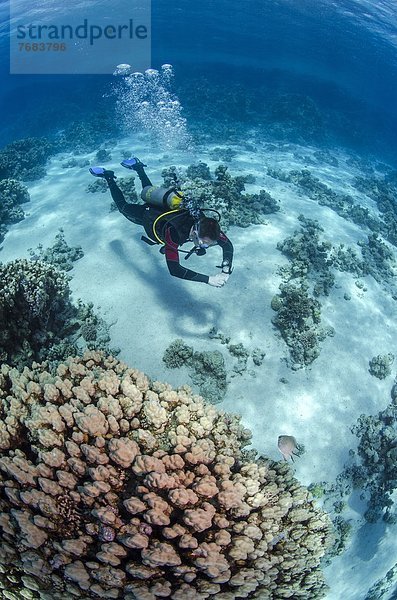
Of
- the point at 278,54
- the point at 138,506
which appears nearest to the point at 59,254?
the point at 138,506

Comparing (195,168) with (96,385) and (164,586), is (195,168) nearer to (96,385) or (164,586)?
(96,385)

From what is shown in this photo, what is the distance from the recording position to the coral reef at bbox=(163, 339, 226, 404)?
267 inches

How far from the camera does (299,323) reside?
816 cm

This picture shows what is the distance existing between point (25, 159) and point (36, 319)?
14.0 metres

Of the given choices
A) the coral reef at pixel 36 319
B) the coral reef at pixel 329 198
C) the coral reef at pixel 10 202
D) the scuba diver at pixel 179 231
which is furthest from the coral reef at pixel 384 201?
the coral reef at pixel 10 202

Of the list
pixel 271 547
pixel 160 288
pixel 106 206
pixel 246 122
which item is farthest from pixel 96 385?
pixel 246 122

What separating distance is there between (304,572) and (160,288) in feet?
20.2

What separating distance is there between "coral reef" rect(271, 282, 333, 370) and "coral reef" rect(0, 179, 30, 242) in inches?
358

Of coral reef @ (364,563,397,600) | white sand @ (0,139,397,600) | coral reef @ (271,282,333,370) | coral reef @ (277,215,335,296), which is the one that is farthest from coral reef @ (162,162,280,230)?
coral reef @ (364,563,397,600)

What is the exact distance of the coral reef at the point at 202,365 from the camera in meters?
6.77

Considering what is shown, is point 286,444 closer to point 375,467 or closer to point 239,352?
point 239,352

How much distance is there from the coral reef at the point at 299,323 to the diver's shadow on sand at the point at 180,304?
1.49 metres

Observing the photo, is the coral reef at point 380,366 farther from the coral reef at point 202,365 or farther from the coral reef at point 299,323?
the coral reef at point 202,365

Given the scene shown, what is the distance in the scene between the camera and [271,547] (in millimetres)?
3268
